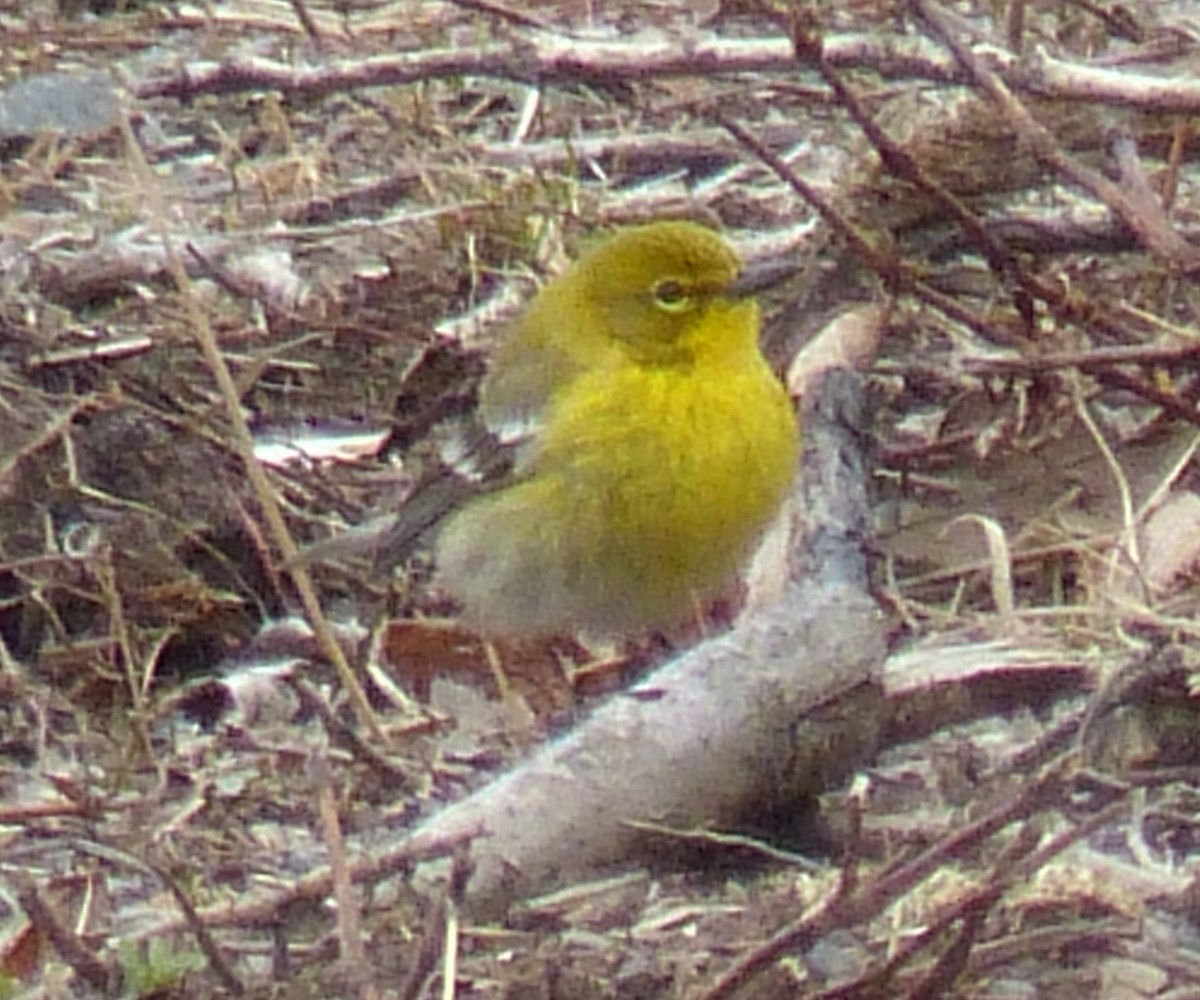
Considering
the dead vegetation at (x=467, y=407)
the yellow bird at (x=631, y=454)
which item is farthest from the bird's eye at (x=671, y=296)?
the dead vegetation at (x=467, y=407)

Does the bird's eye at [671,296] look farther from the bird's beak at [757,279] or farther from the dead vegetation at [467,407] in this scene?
the dead vegetation at [467,407]

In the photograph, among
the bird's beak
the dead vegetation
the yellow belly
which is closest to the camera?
the dead vegetation

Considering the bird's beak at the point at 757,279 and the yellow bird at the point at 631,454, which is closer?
the yellow bird at the point at 631,454

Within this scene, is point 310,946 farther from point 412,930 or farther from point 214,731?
point 214,731

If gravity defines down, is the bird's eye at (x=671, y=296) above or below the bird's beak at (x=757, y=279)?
below

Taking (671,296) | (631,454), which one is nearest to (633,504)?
(631,454)

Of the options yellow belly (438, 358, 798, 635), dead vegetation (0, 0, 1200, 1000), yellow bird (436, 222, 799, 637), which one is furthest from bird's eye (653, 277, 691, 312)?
dead vegetation (0, 0, 1200, 1000)

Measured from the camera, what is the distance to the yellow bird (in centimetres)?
527

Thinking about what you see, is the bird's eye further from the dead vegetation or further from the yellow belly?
the dead vegetation

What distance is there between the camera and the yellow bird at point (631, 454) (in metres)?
5.27

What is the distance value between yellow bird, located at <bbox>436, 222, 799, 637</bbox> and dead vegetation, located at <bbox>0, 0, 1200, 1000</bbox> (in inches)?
5.4

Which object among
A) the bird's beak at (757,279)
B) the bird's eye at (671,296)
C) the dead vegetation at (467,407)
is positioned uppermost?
the bird's beak at (757,279)

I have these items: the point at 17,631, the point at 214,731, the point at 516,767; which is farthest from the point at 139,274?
the point at 516,767

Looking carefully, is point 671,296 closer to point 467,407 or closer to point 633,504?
point 633,504
